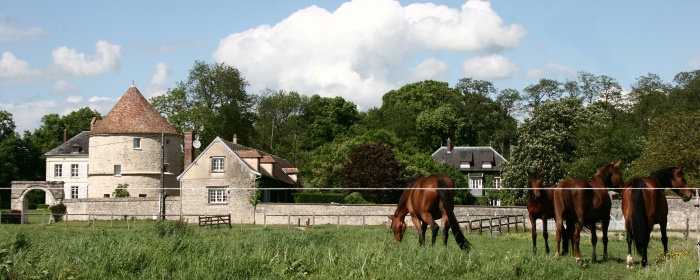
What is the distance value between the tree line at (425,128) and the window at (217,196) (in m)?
8.62

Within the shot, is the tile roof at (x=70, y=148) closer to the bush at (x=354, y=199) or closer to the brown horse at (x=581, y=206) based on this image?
the bush at (x=354, y=199)

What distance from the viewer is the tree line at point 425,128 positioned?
52.0m

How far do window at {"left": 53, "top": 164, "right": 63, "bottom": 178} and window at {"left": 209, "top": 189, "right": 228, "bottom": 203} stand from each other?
33.2 meters

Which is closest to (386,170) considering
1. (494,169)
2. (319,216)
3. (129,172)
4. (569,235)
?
(319,216)

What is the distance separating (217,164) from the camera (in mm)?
52906

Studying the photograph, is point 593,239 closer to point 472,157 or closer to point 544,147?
point 544,147

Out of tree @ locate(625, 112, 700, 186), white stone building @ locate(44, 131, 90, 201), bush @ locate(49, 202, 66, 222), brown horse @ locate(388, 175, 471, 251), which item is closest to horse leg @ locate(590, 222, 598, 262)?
brown horse @ locate(388, 175, 471, 251)

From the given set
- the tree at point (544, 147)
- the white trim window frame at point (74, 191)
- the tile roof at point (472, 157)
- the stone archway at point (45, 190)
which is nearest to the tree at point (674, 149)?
the tree at point (544, 147)

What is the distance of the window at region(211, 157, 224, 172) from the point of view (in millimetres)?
Result: 52781

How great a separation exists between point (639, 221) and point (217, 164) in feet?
131

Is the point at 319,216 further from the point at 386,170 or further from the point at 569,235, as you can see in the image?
the point at 569,235

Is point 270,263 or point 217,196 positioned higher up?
point 217,196

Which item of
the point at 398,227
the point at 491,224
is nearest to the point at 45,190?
the point at 491,224

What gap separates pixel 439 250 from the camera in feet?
45.5
